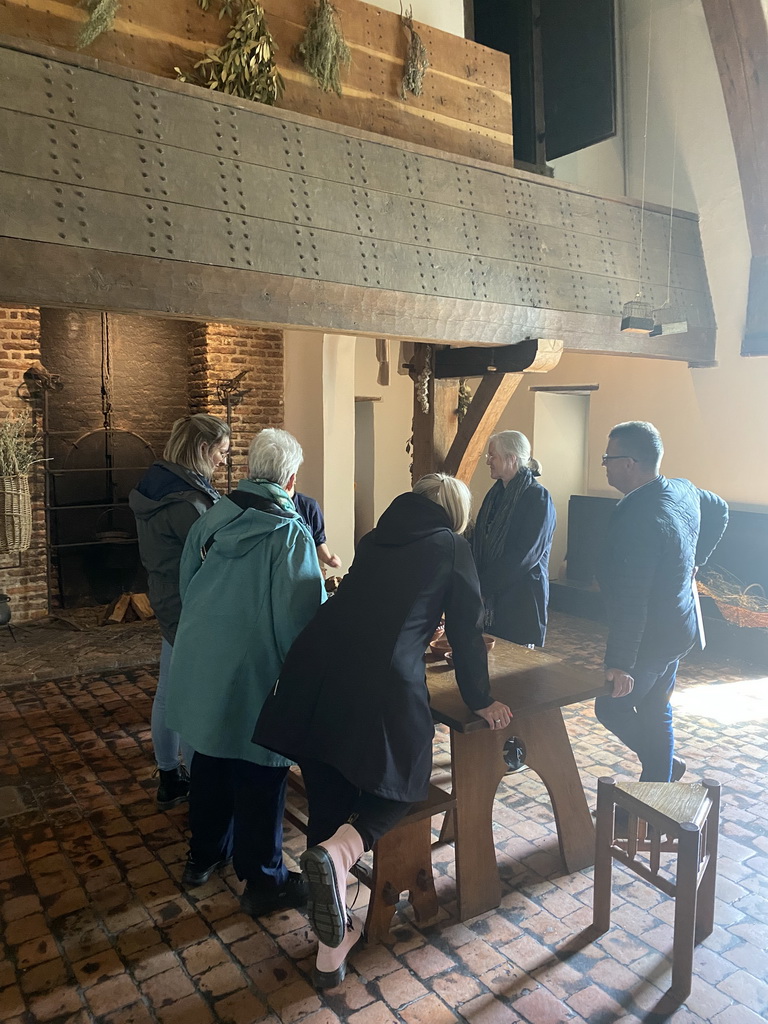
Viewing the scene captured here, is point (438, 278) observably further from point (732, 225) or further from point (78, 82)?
point (732, 225)

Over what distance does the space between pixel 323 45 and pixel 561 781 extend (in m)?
3.59

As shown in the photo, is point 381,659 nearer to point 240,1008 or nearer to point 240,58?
point 240,1008

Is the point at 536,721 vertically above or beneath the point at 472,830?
above

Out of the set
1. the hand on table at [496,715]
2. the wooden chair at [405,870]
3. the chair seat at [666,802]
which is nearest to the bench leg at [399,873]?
the wooden chair at [405,870]

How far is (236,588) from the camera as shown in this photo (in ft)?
8.66

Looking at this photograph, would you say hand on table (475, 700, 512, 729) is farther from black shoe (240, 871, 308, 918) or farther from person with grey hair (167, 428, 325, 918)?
black shoe (240, 871, 308, 918)

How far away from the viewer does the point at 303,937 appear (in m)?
2.69

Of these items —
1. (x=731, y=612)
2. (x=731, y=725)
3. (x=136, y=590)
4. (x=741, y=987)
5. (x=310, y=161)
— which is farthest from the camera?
(x=136, y=590)

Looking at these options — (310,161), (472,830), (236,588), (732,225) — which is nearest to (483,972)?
(472,830)

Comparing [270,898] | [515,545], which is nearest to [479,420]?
[515,545]

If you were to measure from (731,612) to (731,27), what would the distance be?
166 inches

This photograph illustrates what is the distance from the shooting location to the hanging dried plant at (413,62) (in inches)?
165

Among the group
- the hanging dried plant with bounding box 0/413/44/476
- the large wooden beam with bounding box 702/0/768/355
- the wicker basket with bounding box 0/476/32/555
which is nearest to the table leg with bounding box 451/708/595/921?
the large wooden beam with bounding box 702/0/768/355

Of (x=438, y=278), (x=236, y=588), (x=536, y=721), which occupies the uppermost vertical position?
(x=438, y=278)
